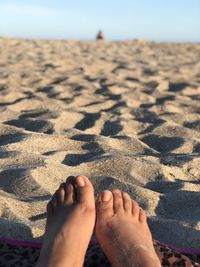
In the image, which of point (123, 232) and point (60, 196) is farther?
point (60, 196)

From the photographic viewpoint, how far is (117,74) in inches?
240

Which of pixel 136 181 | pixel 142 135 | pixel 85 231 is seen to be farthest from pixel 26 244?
pixel 142 135

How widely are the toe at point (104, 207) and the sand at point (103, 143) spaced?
0.23 metres

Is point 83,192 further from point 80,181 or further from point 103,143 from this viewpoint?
point 103,143

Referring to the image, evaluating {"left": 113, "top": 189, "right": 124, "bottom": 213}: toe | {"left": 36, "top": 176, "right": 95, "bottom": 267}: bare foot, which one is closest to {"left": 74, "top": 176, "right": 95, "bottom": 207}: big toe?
{"left": 36, "top": 176, "right": 95, "bottom": 267}: bare foot

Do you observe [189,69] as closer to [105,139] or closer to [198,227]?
[105,139]

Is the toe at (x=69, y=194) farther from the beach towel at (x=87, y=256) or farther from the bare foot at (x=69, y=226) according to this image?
the beach towel at (x=87, y=256)

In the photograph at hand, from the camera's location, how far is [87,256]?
5.76 ft

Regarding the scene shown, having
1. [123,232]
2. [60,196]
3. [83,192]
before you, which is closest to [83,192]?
[83,192]

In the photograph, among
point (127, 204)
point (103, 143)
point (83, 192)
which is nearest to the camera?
point (83, 192)

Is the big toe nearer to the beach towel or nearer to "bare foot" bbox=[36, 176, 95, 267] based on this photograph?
"bare foot" bbox=[36, 176, 95, 267]

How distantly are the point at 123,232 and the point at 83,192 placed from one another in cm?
21

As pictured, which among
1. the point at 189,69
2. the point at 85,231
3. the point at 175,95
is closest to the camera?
the point at 85,231

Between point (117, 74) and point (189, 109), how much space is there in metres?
2.05
